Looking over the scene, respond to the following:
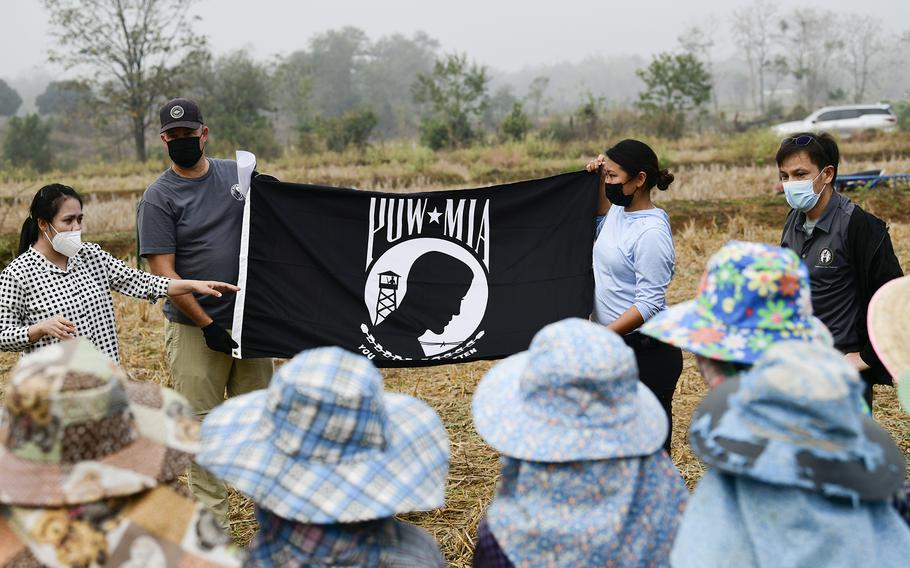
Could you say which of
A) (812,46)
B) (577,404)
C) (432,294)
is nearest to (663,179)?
(432,294)

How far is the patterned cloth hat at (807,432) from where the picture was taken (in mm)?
1824

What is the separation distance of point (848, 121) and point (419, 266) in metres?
35.5

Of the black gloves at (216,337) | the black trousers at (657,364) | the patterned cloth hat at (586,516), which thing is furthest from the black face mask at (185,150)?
the patterned cloth hat at (586,516)

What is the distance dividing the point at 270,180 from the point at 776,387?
10.8 feet

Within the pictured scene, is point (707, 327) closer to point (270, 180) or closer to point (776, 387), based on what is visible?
point (776, 387)

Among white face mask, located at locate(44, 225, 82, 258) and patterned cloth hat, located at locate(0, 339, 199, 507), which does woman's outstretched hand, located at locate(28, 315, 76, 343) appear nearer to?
white face mask, located at locate(44, 225, 82, 258)

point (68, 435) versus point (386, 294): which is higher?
point (68, 435)

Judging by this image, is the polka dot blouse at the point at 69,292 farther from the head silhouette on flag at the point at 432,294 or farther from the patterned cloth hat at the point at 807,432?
the patterned cloth hat at the point at 807,432

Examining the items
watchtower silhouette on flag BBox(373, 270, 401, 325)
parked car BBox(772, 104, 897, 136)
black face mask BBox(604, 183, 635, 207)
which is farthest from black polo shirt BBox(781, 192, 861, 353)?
parked car BBox(772, 104, 897, 136)

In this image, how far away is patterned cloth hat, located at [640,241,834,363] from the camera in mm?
2346

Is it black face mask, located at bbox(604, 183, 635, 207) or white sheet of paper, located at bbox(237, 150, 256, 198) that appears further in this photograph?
white sheet of paper, located at bbox(237, 150, 256, 198)

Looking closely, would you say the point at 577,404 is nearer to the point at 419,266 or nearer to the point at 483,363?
the point at 419,266

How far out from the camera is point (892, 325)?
118 inches

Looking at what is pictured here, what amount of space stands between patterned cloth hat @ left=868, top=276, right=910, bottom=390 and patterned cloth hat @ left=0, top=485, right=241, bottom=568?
2.16 meters
